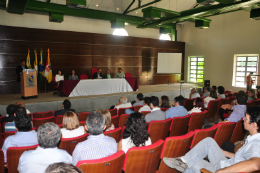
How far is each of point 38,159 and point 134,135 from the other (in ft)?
3.02

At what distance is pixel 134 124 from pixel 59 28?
8678 mm

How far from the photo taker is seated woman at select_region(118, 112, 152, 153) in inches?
80.3

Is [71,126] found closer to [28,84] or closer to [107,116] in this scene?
[107,116]

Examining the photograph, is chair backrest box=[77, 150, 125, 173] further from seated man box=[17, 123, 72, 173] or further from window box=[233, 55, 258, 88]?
window box=[233, 55, 258, 88]

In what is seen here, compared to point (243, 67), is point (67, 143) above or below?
below

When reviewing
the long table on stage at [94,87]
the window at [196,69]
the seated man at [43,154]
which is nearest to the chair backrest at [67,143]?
the seated man at [43,154]

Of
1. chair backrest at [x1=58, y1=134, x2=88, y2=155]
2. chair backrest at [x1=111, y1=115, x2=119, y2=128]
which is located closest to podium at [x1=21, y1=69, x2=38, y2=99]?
chair backrest at [x1=111, y1=115, x2=119, y2=128]

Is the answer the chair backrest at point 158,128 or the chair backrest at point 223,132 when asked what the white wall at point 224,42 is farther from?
the chair backrest at point 158,128

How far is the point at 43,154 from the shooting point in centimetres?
158

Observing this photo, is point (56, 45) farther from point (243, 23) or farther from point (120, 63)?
point (243, 23)

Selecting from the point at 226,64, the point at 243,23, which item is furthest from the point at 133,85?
the point at 243,23

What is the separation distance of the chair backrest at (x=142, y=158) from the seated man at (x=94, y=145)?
0.26 m

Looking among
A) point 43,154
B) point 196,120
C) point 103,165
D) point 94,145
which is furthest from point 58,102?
point 103,165

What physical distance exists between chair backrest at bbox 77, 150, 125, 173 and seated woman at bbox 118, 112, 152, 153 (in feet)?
1.26
